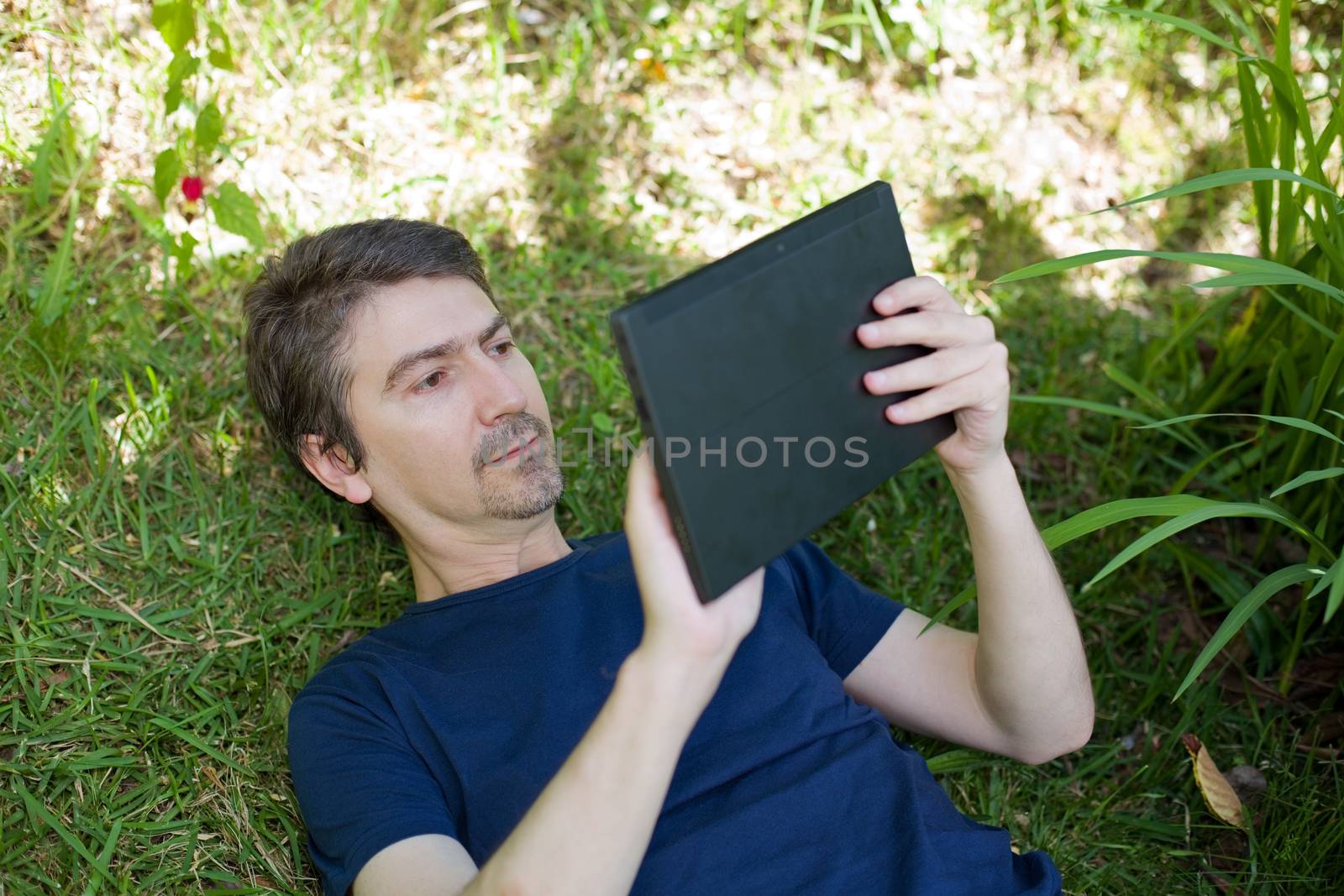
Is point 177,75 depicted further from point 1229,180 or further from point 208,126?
point 1229,180

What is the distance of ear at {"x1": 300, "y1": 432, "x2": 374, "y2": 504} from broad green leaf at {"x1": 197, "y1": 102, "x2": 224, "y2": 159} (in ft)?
2.88

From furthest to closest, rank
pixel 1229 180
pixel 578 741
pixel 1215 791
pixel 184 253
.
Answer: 1. pixel 184 253
2. pixel 1215 791
3. pixel 1229 180
4. pixel 578 741

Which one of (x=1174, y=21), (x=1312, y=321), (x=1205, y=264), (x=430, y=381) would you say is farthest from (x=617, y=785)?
(x=1174, y=21)

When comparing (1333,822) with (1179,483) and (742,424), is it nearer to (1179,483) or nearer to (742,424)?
(1179,483)

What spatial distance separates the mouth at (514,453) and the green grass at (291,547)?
0.63m

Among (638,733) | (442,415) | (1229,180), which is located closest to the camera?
(638,733)

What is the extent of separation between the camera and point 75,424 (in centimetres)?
233

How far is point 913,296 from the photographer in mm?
1467

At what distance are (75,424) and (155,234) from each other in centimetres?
50

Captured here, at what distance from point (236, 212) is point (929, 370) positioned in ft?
5.76

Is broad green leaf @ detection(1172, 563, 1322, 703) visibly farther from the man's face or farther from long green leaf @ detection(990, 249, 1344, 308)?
the man's face

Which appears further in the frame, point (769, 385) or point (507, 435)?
point (507, 435)

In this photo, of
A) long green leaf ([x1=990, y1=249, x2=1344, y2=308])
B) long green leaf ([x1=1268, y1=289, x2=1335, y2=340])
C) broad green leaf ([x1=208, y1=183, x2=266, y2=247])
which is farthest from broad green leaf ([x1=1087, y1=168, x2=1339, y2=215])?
broad green leaf ([x1=208, y1=183, x2=266, y2=247])

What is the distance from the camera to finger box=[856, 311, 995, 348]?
1.44m
